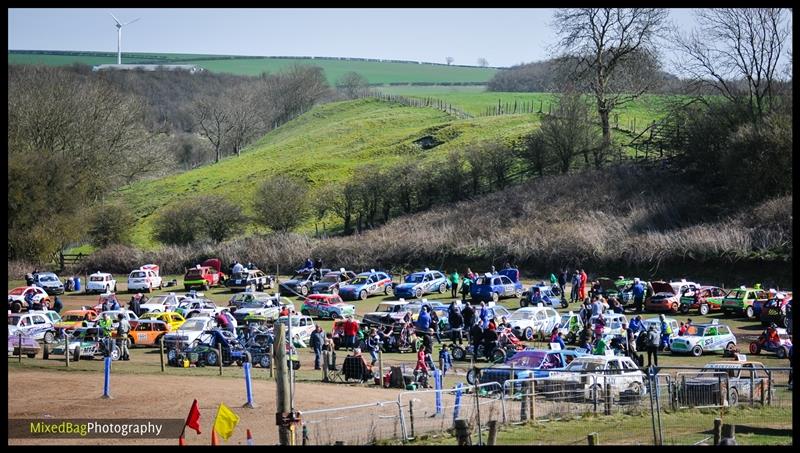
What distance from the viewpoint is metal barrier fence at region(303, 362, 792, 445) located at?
1891 centimetres

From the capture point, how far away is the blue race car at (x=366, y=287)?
4972 centimetres

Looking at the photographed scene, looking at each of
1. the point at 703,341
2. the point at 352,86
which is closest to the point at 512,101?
the point at 352,86

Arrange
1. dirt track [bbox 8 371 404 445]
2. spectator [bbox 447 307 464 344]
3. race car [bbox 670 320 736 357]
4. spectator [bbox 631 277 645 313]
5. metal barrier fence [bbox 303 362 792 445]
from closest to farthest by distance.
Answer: metal barrier fence [bbox 303 362 792 445]
dirt track [bbox 8 371 404 445]
race car [bbox 670 320 736 357]
spectator [bbox 447 307 464 344]
spectator [bbox 631 277 645 313]

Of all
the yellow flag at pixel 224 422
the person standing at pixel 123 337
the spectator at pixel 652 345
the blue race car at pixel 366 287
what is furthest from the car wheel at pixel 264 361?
the blue race car at pixel 366 287

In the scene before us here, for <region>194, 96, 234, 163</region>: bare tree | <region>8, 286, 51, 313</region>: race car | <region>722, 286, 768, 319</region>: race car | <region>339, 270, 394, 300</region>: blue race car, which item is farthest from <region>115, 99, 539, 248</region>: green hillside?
<region>722, 286, 768, 319</region>: race car

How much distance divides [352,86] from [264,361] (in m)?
151

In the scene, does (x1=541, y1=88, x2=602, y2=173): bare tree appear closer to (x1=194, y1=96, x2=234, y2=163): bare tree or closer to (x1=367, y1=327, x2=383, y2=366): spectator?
(x1=367, y1=327, x2=383, y2=366): spectator

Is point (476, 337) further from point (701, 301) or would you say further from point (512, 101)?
point (512, 101)

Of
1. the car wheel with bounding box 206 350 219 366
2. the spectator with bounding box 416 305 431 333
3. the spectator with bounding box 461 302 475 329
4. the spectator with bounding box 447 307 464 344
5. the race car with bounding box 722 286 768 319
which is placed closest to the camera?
the car wheel with bounding box 206 350 219 366

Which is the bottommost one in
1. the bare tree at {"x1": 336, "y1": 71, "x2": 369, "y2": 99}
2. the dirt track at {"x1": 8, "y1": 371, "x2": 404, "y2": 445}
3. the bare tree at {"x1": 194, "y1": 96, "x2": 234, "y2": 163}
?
the dirt track at {"x1": 8, "y1": 371, "x2": 404, "y2": 445}

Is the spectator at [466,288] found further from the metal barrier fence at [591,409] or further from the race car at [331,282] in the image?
the metal barrier fence at [591,409]

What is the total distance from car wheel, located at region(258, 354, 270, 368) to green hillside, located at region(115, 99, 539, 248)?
4927 centimetres

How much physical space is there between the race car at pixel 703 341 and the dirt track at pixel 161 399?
38.1 ft

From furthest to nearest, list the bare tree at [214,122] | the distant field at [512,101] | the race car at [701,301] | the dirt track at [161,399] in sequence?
the bare tree at [214,122]
the distant field at [512,101]
the race car at [701,301]
the dirt track at [161,399]
